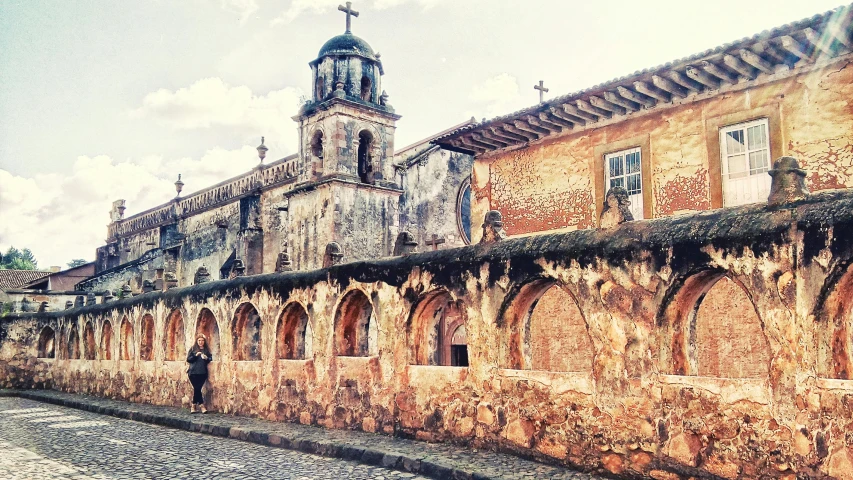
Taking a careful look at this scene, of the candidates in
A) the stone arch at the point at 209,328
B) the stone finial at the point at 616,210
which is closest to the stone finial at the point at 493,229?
the stone finial at the point at 616,210

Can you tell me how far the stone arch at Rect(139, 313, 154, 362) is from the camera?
1808cm

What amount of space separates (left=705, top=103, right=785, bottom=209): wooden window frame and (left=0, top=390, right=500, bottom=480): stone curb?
6558 millimetres

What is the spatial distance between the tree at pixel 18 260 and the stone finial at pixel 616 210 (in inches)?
2917

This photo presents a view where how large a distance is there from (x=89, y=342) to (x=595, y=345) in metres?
18.3

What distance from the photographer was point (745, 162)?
1174cm

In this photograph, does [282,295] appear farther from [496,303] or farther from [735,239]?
[735,239]

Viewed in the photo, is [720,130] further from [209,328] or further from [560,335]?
[209,328]

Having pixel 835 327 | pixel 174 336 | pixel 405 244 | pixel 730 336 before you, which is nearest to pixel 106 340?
pixel 174 336

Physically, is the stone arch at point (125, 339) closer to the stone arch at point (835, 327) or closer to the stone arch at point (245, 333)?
the stone arch at point (245, 333)

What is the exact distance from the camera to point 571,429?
8.22m

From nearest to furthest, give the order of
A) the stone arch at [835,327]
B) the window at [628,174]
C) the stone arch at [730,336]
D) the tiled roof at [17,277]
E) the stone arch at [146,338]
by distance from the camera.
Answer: the stone arch at [835,327], the stone arch at [730,336], the window at [628,174], the stone arch at [146,338], the tiled roof at [17,277]

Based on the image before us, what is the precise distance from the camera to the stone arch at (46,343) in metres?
25.1

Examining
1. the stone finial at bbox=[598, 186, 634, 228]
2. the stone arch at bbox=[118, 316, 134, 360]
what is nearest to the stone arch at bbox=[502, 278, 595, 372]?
the stone finial at bbox=[598, 186, 634, 228]

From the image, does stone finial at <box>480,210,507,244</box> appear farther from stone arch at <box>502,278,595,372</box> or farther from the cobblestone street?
stone arch at <box>502,278,595,372</box>
